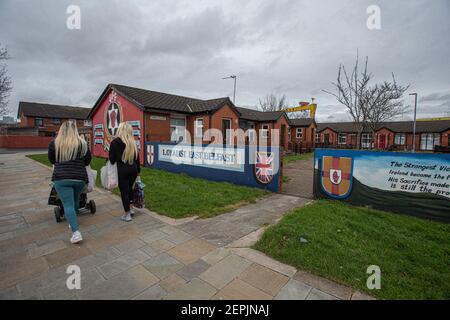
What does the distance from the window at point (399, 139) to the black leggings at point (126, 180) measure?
143 ft

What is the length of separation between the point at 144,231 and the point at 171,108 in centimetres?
1071

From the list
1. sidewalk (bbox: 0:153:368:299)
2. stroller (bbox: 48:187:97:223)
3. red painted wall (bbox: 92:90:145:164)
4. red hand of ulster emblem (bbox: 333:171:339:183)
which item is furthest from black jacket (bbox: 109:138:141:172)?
red painted wall (bbox: 92:90:145:164)

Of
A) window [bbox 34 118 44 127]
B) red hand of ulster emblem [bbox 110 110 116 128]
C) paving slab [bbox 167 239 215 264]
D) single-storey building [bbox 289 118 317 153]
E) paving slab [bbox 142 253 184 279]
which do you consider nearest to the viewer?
paving slab [bbox 142 253 184 279]

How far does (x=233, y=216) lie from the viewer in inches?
190

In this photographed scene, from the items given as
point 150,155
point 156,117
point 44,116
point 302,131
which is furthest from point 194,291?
point 44,116

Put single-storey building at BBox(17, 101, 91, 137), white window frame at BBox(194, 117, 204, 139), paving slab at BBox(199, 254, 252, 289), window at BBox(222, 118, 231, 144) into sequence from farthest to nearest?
1. single-storey building at BBox(17, 101, 91, 137)
2. window at BBox(222, 118, 231, 144)
3. white window frame at BBox(194, 117, 204, 139)
4. paving slab at BBox(199, 254, 252, 289)

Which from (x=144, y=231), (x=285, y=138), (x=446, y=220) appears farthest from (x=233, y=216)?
(x=285, y=138)

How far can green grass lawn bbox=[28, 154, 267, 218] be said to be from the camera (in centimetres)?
503

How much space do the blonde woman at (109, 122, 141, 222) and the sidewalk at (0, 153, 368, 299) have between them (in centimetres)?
76

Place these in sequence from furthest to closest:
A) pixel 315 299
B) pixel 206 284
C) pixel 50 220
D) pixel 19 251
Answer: pixel 50 220 < pixel 19 251 < pixel 206 284 < pixel 315 299

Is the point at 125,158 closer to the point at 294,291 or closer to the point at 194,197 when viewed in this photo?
the point at 194,197

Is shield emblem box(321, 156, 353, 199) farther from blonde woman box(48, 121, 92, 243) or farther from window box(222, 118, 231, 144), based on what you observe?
window box(222, 118, 231, 144)

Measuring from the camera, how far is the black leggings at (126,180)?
4.17 m
